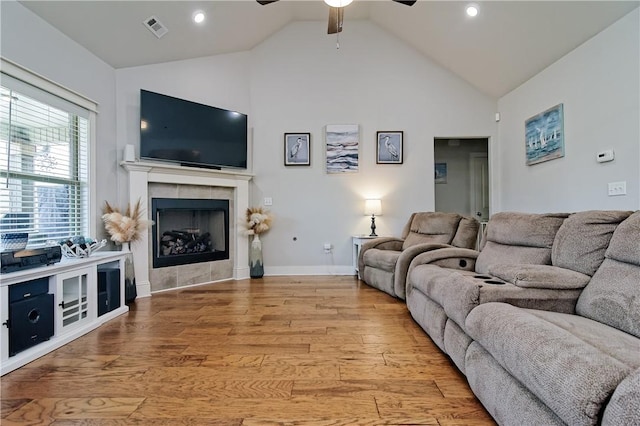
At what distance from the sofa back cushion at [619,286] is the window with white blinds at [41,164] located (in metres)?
3.80

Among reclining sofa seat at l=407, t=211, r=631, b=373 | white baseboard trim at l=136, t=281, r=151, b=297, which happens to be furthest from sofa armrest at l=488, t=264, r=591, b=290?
white baseboard trim at l=136, t=281, r=151, b=297

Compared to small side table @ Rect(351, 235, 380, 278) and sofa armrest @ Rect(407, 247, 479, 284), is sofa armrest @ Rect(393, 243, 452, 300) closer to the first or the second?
sofa armrest @ Rect(407, 247, 479, 284)

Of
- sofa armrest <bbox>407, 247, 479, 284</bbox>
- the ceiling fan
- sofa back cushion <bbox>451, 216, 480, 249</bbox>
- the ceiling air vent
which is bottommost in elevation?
sofa armrest <bbox>407, 247, 479, 284</bbox>

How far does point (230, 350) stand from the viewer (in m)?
2.20

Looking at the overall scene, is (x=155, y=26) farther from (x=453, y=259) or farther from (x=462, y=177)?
(x=462, y=177)

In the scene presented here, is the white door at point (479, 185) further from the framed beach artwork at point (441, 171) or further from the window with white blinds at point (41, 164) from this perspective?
the window with white blinds at point (41, 164)

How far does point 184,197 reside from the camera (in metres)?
4.21

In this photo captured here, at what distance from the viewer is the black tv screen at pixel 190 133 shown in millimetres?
3857

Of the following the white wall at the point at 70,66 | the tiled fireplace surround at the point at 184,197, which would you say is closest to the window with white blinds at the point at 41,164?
the white wall at the point at 70,66

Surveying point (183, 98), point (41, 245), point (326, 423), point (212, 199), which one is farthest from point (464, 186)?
point (41, 245)

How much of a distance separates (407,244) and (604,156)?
7.11 feet

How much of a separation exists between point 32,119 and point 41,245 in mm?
1077

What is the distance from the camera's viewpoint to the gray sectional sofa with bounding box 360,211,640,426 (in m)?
0.95

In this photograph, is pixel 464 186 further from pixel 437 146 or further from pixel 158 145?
pixel 158 145
